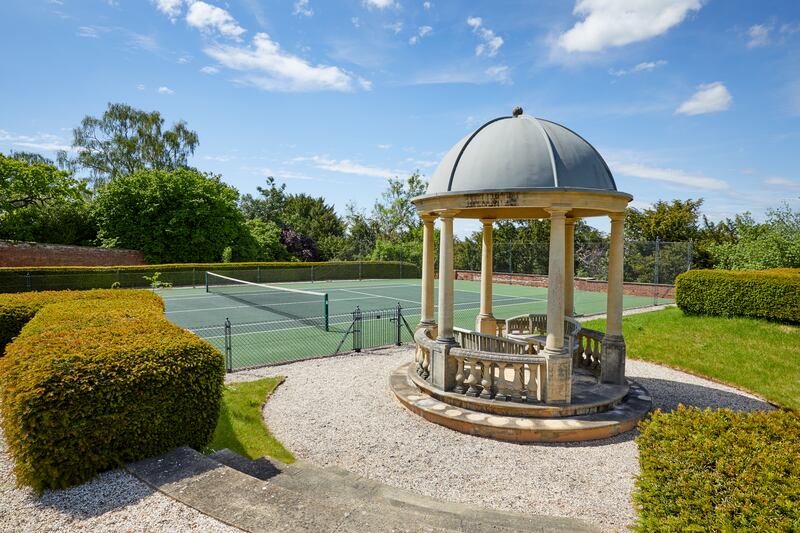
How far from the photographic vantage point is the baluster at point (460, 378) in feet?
30.2

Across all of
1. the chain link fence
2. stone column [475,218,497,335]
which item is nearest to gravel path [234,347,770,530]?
stone column [475,218,497,335]

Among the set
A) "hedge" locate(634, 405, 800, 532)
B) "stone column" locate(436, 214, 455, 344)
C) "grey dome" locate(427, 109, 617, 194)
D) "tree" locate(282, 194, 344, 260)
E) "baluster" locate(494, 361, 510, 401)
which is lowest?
"baluster" locate(494, 361, 510, 401)

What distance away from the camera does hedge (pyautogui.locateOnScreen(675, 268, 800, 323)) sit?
16.0 m

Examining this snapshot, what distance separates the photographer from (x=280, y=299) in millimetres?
28609

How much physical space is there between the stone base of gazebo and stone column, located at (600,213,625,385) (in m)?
0.31

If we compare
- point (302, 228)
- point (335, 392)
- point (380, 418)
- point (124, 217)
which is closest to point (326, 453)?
point (380, 418)

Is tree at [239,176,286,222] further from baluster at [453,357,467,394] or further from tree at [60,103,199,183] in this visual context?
baluster at [453,357,467,394]

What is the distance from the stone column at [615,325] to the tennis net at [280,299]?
10.8 metres

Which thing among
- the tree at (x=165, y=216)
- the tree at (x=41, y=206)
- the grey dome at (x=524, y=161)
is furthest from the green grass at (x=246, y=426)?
the tree at (x=165, y=216)

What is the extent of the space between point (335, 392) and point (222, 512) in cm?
629

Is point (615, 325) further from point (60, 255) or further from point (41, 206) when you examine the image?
point (41, 206)

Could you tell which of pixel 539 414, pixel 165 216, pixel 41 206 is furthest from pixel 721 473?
pixel 41 206

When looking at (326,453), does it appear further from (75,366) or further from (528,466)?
(75,366)

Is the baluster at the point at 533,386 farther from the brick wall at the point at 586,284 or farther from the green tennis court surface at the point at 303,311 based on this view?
the brick wall at the point at 586,284
